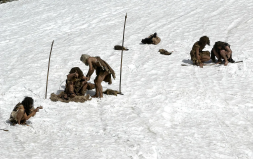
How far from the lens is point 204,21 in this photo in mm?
16422

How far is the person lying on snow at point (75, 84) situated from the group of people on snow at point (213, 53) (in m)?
3.88

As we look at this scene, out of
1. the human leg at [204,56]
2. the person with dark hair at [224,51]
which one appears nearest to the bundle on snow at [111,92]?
the human leg at [204,56]

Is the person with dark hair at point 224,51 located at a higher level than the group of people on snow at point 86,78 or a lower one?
higher

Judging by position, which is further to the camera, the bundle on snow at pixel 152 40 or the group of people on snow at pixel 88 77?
the bundle on snow at pixel 152 40

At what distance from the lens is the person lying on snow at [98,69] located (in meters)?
8.45

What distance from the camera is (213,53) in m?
10.8

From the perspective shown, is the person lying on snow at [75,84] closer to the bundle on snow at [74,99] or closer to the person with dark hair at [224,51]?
the bundle on snow at [74,99]

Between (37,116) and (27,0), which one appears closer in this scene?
(37,116)

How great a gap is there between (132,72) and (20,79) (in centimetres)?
348

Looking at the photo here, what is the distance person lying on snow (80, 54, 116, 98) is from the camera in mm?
8445

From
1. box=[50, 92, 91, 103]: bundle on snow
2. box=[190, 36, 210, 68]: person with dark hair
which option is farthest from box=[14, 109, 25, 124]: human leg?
box=[190, 36, 210, 68]: person with dark hair

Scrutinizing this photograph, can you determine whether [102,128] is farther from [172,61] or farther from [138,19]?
[138,19]

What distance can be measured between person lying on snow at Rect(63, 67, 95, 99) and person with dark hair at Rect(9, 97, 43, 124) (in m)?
1.52

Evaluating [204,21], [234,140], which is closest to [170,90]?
[234,140]
